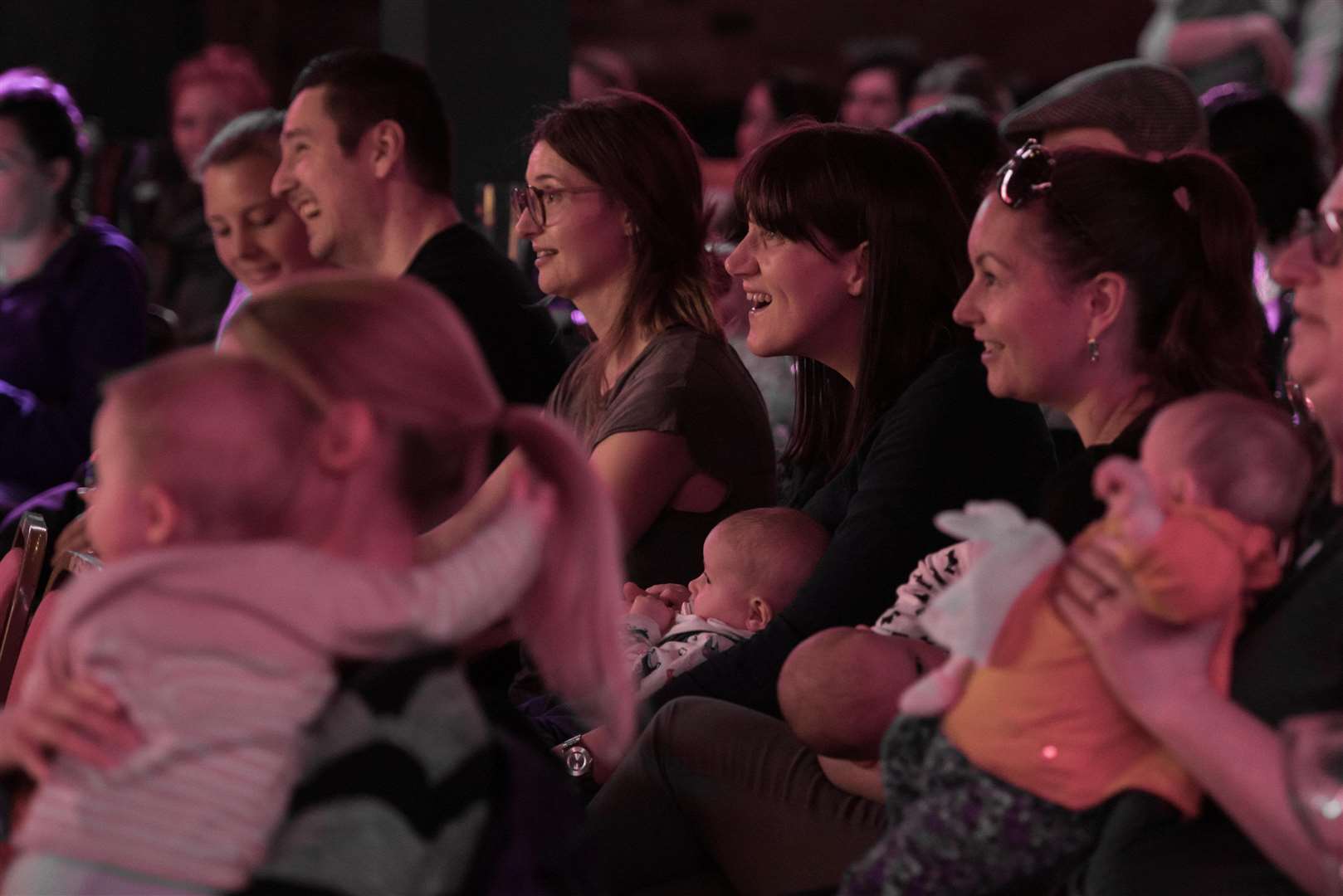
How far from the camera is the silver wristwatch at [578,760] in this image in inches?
96.5

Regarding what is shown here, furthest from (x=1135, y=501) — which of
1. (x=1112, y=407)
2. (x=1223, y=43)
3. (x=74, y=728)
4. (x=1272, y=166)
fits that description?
(x=1223, y=43)

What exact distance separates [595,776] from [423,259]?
47.5 inches

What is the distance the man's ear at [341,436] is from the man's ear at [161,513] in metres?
0.12

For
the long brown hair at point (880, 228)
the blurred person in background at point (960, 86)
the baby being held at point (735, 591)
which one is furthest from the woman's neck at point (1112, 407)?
the blurred person in background at point (960, 86)

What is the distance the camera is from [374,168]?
11.3ft

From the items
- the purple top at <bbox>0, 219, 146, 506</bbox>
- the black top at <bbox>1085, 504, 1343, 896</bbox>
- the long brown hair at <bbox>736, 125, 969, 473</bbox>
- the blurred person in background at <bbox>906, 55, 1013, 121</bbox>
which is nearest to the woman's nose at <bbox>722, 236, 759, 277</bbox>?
the long brown hair at <bbox>736, 125, 969, 473</bbox>

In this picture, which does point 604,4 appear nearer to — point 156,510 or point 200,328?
point 200,328

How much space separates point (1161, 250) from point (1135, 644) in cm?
79

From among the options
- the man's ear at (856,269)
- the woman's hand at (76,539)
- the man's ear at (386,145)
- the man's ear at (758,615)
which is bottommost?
the man's ear at (758,615)

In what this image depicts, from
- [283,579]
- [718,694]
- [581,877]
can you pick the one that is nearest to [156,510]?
[283,579]

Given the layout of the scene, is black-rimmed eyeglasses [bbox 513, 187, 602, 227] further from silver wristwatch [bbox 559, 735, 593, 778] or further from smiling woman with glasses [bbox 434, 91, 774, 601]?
silver wristwatch [bbox 559, 735, 593, 778]

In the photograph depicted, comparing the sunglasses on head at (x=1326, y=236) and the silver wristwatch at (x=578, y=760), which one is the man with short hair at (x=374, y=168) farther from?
the sunglasses on head at (x=1326, y=236)

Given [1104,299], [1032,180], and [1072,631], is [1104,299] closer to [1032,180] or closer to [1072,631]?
[1032,180]

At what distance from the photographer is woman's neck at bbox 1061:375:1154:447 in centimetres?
210
